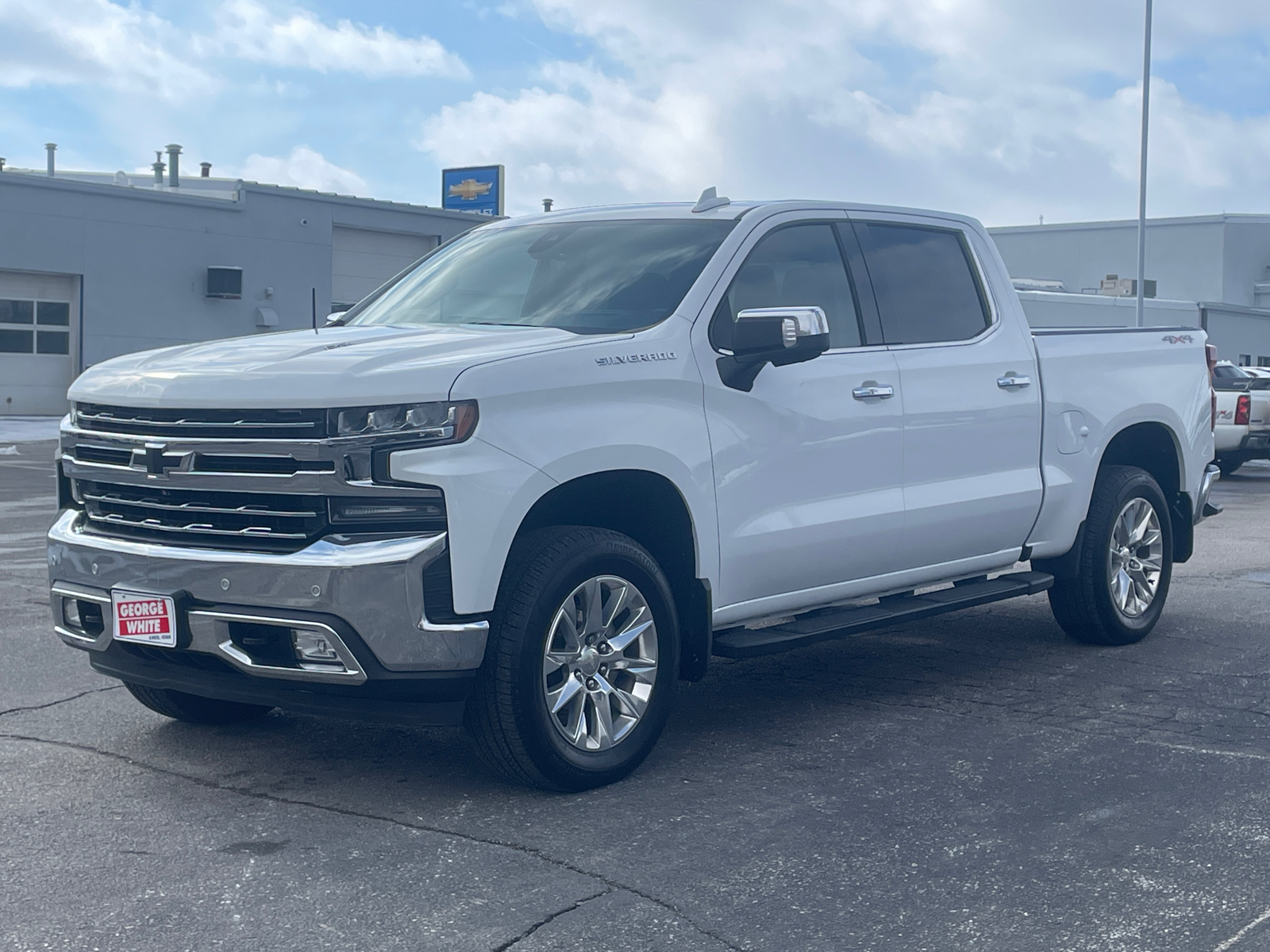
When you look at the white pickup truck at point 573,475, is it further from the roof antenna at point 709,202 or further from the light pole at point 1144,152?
the light pole at point 1144,152

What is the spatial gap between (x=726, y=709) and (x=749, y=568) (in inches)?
37.6

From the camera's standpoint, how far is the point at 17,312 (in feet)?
108

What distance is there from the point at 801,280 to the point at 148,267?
30.4 m

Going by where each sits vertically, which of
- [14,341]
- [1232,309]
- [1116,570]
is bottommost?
[1116,570]

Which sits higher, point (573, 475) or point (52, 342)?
point (52, 342)

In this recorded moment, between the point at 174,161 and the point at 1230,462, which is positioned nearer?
the point at 1230,462

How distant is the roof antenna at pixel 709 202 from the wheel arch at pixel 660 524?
1429 mm

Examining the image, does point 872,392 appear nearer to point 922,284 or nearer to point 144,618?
point 922,284

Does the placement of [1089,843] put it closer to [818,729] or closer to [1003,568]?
[818,729]

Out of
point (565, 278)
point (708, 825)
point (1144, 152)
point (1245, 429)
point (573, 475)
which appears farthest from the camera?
point (1144, 152)

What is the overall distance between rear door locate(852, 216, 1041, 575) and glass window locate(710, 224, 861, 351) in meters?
0.20

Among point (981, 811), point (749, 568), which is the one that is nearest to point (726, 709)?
point (749, 568)

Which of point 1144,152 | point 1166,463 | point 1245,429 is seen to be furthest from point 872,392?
point 1144,152

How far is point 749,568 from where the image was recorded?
5680mm
